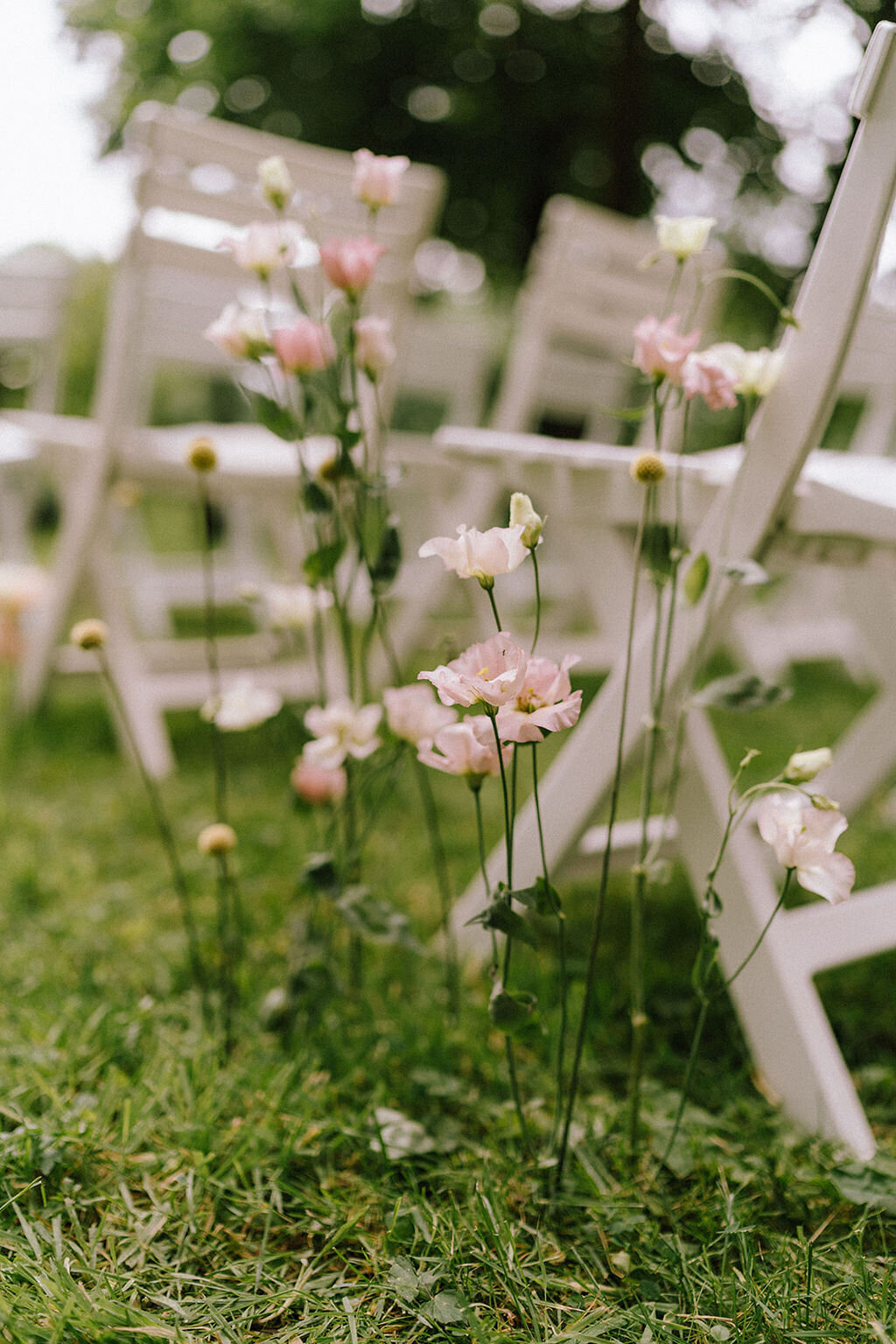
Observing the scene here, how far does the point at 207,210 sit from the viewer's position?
1589 mm

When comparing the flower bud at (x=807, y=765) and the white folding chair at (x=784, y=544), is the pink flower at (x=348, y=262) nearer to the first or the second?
the white folding chair at (x=784, y=544)

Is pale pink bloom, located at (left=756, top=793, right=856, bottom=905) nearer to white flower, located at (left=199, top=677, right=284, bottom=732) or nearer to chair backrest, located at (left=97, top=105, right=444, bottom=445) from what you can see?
white flower, located at (left=199, top=677, right=284, bottom=732)

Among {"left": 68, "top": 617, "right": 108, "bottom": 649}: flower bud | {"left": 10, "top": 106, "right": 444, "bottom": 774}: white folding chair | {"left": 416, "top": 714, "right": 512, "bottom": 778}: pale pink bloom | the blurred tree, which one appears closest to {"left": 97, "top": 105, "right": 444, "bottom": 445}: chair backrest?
{"left": 10, "top": 106, "right": 444, "bottom": 774}: white folding chair

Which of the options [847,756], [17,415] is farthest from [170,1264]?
[17,415]

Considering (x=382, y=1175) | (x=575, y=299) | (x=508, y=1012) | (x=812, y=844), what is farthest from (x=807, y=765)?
(x=575, y=299)

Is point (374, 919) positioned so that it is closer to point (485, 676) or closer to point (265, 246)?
point (485, 676)

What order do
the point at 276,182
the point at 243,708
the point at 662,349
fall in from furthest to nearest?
the point at 243,708
the point at 276,182
the point at 662,349

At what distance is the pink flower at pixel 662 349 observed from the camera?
2.36 feet

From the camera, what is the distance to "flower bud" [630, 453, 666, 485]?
0.70 m

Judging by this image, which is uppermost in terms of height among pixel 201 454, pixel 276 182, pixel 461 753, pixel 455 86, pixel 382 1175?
pixel 455 86

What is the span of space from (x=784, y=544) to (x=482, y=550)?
42 cm

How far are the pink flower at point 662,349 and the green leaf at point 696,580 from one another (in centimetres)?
14

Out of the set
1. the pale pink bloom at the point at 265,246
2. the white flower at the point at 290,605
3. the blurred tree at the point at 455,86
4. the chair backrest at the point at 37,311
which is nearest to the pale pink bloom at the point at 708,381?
the pale pink bloom at the point at 265,246

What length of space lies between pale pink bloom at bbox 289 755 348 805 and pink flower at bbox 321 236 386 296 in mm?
440
